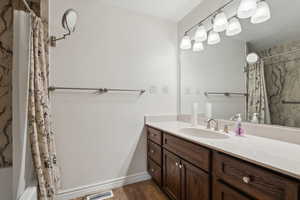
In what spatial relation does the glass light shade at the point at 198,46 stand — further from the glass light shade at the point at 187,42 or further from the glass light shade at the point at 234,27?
the glass light shade at the point at 234,27

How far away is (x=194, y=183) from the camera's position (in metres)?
1.15

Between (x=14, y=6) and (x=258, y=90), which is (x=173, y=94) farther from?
(x=14, y=6)

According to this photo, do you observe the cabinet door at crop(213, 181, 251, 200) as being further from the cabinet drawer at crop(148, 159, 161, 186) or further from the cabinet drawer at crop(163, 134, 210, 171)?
the cabinet drawer at crop(148, 159, 161, 186)

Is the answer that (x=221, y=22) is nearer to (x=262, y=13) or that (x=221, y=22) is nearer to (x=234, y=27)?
(x=234, y=27)

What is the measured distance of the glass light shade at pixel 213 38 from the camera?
1689mm

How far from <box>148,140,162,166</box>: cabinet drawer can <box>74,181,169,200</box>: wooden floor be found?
1.19ft

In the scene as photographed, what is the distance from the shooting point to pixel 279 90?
1.17 m

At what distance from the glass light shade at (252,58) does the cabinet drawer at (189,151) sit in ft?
3.14

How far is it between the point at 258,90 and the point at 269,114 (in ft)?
0.76

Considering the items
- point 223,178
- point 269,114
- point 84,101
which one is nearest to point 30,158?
point 84,101

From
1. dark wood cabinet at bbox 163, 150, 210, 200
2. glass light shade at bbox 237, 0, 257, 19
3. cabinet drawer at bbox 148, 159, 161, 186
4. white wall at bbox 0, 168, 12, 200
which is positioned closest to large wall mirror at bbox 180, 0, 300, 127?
glass light shade at bbox 237, 0, 257, 19

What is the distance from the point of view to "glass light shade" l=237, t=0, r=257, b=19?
123 cm

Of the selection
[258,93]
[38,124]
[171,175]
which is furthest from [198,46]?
[38,124]

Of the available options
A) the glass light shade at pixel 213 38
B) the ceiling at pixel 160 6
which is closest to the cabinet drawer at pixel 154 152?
the glass light shade at pixel 213 38
